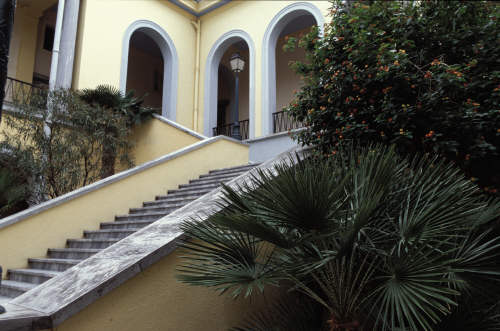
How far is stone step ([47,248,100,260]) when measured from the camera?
512 cm

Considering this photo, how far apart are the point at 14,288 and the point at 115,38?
8.45 meters

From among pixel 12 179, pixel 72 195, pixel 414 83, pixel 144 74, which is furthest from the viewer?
pixel 144 74

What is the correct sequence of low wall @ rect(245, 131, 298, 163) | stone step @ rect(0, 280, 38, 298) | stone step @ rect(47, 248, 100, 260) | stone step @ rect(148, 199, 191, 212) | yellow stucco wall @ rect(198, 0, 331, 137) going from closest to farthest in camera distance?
stone step @ rect(0, 280, 38, 298), stone step @ rect(47, 248, 100, 260), stone step @ rect(148, 199, 191, 212), low wall @ rect(245, 131, 298, 163), yellow stucco wall @ rect(198, 0, 331, 137)

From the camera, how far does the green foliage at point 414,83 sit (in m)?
4.45

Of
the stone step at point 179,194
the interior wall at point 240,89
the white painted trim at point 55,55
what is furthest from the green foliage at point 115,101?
the interior wall at point 240,89

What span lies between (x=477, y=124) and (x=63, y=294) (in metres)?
4.38

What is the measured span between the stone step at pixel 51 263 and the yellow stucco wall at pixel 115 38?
5.92 metres

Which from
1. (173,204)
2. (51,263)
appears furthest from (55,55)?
(51,263)

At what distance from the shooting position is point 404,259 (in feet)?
8.02

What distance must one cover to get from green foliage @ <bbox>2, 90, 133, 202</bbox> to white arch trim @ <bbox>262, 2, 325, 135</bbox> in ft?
17.1

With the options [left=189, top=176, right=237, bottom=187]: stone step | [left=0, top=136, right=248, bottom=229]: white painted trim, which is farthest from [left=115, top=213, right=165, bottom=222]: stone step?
[left=189, top=176, right=237, bottom=187]: stone step

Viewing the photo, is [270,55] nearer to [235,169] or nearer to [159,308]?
[235,169]

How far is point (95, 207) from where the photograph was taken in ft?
21.2

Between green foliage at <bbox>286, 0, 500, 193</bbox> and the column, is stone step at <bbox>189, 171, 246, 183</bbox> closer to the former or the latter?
green foliage at <bbox>286, 0, 500, 193</bbox>
